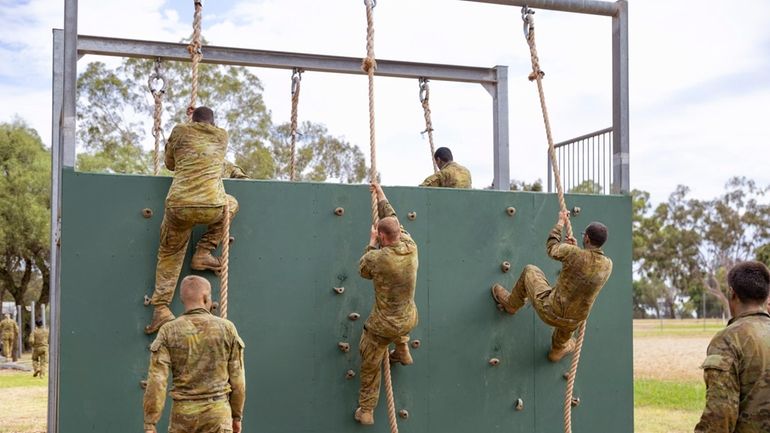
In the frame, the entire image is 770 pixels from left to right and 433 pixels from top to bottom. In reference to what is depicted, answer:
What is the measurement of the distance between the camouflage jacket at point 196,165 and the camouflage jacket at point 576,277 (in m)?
2.85

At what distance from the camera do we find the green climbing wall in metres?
6.94

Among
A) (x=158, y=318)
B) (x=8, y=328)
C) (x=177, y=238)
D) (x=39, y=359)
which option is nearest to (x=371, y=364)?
(x=158, y=318)

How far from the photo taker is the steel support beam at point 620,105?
29.3 feet

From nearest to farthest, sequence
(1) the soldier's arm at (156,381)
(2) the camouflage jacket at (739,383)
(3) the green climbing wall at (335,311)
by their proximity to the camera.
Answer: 1. (2) the camouflage jacket at (739,383)
2. (1) the soldier's arm at (156,381)
3. (3) the green climbing wall at (335,311)

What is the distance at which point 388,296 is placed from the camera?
23.4 ft

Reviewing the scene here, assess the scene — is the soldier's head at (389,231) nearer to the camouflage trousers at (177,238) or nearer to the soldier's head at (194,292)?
the camouflage trousers at (177,238)

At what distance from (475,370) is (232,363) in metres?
2.94

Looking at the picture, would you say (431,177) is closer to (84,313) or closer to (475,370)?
(475,370)

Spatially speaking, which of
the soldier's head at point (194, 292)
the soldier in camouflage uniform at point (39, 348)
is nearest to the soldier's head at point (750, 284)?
the soldier's head at point (194, 292)

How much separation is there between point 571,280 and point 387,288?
1580 millimetres

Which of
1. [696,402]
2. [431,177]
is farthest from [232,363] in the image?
[696,402]

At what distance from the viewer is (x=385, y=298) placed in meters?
7.15

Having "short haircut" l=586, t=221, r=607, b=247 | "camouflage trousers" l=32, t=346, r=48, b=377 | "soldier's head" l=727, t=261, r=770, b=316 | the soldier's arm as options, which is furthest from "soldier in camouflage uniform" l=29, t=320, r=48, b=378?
"soldier's head" l=727, t=261, r=770, b=316

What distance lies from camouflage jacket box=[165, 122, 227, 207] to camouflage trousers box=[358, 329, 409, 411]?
65.6 inches
